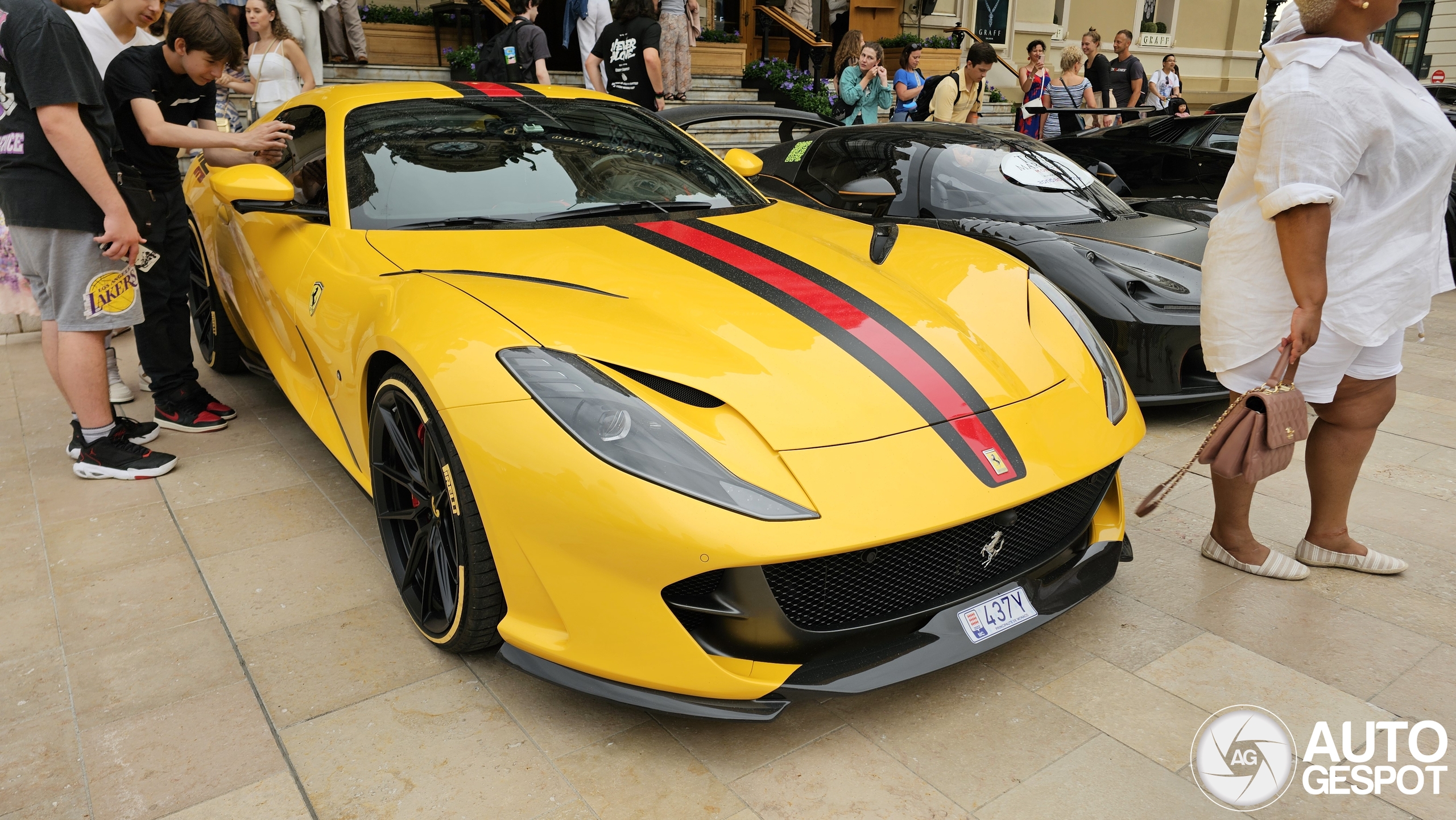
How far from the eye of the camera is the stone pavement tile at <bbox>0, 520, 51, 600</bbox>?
283 centimetres

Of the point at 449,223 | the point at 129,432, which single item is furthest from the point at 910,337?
the point at 129,432

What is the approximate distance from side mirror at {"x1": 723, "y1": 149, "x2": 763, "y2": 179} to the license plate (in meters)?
2.11

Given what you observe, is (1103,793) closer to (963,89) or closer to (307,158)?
(307,158)

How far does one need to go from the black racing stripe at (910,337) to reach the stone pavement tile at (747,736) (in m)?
0.71

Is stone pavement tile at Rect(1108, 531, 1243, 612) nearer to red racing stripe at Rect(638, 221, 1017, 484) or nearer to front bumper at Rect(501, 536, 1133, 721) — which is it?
front bumper at Rect(501, 536, 1133, 721)

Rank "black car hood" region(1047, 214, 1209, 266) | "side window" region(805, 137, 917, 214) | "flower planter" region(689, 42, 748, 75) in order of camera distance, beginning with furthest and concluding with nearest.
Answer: "flower planter" region(689, 42, 748, 75) → "side window" region(805, 137, 917, 214) → "black car hood" region(1047, 214, 1209, 266)

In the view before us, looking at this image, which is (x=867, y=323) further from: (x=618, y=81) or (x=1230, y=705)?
A: (x=618, y=81)

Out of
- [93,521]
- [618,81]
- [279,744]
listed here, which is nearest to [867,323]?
[279,744]

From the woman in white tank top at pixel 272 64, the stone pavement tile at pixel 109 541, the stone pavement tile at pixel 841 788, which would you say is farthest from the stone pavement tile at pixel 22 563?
the woman in white tank top at pixel 272 64

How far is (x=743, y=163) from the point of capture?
12.5 feet

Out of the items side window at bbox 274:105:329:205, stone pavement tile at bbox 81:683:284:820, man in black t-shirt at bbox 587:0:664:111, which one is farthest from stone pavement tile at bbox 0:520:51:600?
man in black t-shirt at bbox 587:0:664:111

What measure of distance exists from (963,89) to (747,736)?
7.26 m

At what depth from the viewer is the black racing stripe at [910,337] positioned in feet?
7.02

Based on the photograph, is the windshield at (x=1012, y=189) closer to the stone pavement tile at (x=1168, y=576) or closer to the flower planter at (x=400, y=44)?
the stone pavement tile at (x=1168, y=576)
